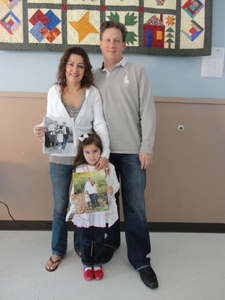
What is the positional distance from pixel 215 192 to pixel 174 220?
17.4 inches

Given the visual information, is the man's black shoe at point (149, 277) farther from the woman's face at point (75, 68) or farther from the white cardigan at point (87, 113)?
the woman's face at point (75, 68)

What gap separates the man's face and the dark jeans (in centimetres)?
107

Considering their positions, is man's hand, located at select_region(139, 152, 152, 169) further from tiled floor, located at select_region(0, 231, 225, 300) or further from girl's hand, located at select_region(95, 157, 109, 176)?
tiled floor, located at select_region(0, 231, 225, 300)

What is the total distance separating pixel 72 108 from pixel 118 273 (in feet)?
3.62

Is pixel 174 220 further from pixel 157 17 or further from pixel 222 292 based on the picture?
pixel 157 17

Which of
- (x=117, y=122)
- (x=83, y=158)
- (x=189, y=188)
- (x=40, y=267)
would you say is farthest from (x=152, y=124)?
(x=40, y=267)

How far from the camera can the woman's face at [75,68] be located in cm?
132

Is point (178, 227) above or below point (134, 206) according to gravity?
below

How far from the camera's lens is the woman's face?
132 cm

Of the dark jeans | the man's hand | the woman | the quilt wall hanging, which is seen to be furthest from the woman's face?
the dark jeans

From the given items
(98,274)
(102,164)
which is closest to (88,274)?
(98,274)

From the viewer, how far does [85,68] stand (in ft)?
4.50

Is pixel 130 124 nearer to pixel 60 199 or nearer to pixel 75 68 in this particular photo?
pixel 75 68

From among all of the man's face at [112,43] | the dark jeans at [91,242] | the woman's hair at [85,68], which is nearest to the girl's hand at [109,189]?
the dark jeans at [91,242]
